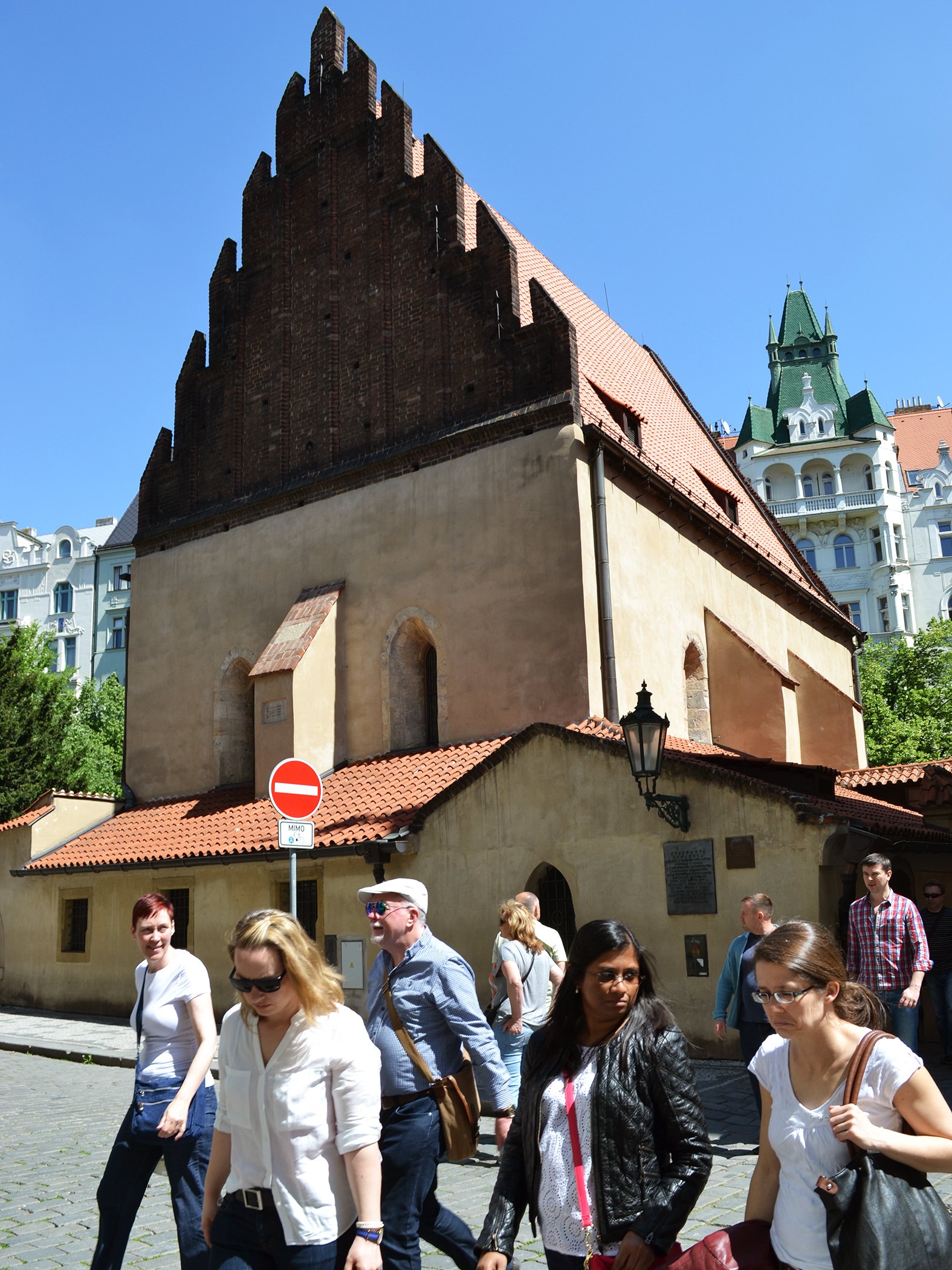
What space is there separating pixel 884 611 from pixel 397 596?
4126 centimetres

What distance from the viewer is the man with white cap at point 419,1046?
179 inches

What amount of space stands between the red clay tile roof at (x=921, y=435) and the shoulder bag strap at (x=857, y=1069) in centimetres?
6367

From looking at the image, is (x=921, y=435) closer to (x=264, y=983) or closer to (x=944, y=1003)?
(x=944, y=1003)

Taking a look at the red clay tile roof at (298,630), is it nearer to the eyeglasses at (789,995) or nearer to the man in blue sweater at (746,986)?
the man in blue sweater at (746,986)

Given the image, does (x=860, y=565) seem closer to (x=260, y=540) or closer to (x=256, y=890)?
(x=260, y=540)

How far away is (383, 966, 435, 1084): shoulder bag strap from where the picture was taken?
4793 mm

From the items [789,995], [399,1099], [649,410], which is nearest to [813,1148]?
[789,995]

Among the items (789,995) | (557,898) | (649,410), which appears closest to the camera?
(789,995)

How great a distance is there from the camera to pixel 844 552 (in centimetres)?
5691

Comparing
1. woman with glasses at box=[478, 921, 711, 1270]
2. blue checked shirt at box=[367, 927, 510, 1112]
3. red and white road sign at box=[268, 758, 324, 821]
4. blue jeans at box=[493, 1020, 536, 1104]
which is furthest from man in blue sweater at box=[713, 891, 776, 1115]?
woman with glasses at box=[478, 921, 711, 1270]

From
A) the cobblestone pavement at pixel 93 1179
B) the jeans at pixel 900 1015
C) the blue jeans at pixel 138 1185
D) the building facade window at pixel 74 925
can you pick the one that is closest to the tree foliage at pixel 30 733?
the building facade window at pixel 74 925

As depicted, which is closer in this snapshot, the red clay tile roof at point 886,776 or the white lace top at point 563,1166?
the white lace top at point 563,1166

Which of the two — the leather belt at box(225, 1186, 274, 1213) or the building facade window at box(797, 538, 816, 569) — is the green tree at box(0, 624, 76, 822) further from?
the building facade window at box(797, 538, 816, 569)

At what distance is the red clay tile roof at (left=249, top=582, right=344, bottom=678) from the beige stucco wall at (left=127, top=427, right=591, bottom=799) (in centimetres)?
32
